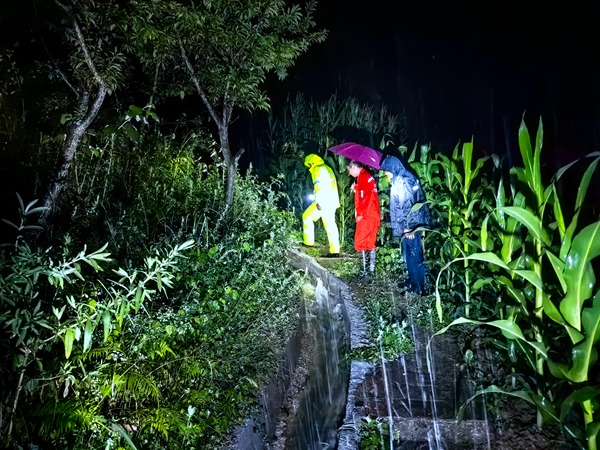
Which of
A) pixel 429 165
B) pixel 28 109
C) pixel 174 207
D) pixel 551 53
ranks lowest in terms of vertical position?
pixel 174 207

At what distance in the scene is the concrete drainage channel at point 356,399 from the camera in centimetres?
320

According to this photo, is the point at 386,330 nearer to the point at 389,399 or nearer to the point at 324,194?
the point at 389,399

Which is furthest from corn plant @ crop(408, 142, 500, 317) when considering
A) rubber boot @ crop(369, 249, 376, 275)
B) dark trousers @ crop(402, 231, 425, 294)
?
rubber boot @ crop(369, 249, 376, 275)

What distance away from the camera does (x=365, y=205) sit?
6059mm

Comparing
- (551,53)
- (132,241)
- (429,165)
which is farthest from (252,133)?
(551,53)

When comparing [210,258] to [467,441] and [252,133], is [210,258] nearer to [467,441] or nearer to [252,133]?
[467,441]

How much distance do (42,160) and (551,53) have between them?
16408 millimetres

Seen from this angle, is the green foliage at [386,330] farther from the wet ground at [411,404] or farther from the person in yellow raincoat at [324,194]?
the person in yellow raincoat at [324,194]

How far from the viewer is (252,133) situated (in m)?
12.0

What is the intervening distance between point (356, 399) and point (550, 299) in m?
1.67

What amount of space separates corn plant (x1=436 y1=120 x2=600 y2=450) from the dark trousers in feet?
6.43

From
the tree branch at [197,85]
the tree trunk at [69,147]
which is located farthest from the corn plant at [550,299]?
the tree branch at [197,85]

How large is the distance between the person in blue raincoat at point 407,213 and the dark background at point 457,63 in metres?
9.12

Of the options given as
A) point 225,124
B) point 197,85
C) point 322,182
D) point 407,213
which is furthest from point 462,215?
point 197,85
